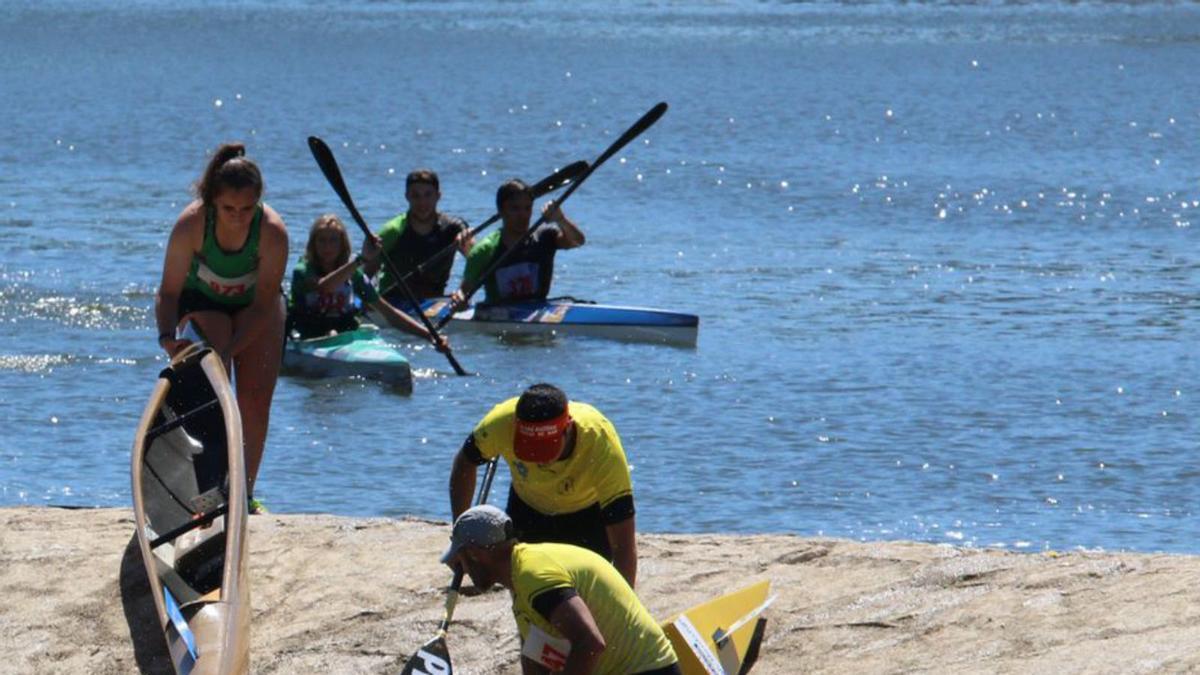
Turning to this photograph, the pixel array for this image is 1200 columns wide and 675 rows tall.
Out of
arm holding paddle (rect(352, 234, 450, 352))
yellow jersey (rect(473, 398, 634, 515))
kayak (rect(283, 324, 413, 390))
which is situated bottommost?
kayak (rect(283, 324, 413, 390))

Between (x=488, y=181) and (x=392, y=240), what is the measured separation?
11.7 metres

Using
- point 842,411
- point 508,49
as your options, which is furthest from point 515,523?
point 508,49

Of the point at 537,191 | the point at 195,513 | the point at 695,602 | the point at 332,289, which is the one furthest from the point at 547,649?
the point at 537,191

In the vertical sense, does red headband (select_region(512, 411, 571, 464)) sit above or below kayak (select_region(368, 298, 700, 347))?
above

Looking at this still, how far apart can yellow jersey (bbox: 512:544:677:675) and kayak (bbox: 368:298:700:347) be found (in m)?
10.7

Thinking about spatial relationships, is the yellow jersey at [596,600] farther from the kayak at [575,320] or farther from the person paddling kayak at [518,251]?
the kayak at [575,320]

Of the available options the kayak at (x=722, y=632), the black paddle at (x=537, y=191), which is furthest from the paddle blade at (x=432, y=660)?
the black paddle at (x=537, y=191)

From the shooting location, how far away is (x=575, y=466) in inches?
293

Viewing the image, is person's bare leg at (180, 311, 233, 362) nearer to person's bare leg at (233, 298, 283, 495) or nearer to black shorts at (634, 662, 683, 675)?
person's bare leg at (233, 298, 283, 495)

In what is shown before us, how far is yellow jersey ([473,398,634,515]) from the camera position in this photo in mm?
7418

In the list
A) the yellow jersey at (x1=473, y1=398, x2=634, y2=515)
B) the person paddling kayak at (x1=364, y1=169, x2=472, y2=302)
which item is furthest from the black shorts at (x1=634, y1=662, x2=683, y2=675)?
the person paddling kayak at (x1=364, y1=169, x2=472, y2=302)

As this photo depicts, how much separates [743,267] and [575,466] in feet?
48.1

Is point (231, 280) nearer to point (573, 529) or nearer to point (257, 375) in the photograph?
point (257, 375)

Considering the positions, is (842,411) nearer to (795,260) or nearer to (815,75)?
(795,260)
